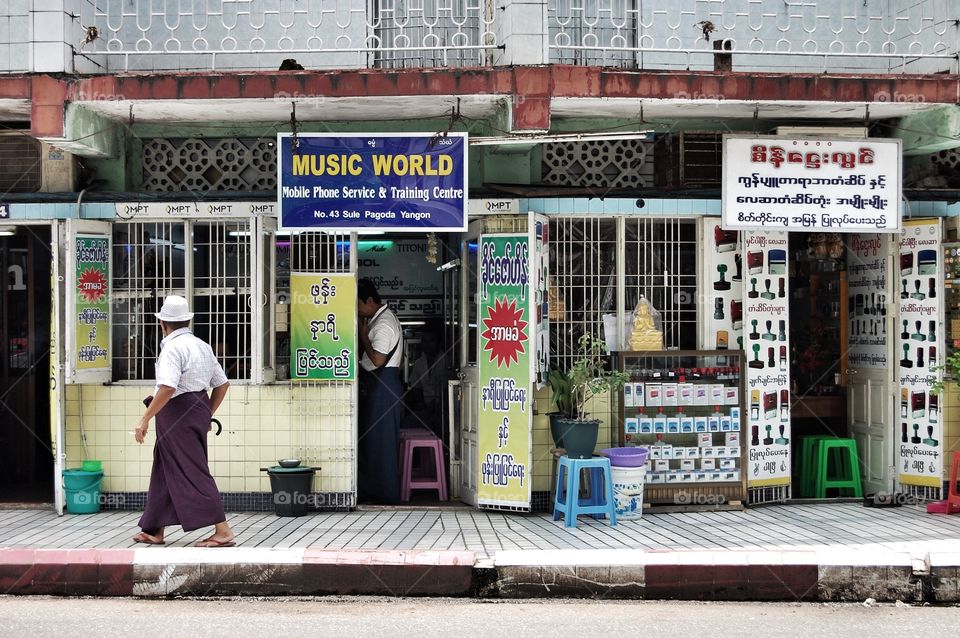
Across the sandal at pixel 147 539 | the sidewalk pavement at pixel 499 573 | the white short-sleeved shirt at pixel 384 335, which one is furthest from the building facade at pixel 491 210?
the sidewalk pavement at pixel 499 573

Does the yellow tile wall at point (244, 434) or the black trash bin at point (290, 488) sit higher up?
the yellow tile wall at point (244, 434)

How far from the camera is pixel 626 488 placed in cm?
930

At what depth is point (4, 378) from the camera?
11.3m

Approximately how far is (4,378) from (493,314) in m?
5.42

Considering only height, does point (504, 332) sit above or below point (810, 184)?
below

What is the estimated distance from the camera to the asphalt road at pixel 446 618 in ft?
20.6

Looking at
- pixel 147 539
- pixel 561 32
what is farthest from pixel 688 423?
pixel 147 539

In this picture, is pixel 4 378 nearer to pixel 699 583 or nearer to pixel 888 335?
pixel 699 583

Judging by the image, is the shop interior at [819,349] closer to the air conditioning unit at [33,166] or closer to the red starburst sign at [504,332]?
the red starburst sign at [504,332]

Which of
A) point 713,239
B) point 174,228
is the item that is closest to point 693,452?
point 713,239

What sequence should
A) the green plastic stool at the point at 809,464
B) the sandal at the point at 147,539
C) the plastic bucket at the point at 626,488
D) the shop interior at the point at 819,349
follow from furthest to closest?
1. the shop interior at the point at 819,349
2. the green plastic stool at the point at 809,464
3. the plastic bucket at the point at 626,488
4. the sandal at the point at 147,539

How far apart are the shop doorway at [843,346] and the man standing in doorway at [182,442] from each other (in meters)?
5.71

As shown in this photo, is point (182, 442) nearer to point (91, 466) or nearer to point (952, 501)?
point (91, 466)

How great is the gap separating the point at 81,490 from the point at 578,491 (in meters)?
4.34
